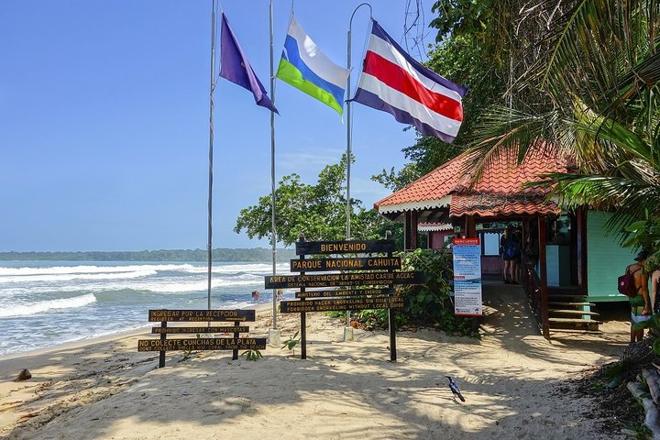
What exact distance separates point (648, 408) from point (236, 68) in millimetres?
7578

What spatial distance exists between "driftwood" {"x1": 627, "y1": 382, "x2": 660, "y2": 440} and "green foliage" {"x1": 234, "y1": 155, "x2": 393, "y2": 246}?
15543 millimetres

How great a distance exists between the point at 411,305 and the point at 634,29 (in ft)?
23.3

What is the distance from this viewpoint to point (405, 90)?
8.88m

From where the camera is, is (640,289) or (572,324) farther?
(572,324)

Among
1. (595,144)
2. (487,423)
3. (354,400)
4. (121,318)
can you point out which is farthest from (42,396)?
(121,318)

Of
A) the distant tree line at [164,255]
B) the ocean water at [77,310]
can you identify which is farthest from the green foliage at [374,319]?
the distant tree line at [164,255]

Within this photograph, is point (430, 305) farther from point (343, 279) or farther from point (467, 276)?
point (343, 279)

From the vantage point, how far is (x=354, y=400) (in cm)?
557

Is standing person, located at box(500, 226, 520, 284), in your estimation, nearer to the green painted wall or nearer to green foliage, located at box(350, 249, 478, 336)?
the green painted wall

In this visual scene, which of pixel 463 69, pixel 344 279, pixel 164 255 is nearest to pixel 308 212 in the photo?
pixel 463 69

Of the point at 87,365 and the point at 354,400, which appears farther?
the point at 87,365

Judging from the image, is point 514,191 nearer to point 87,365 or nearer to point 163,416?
point 163,416

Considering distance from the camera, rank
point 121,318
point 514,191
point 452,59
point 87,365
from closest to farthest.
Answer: point 87,365
point 514,191
point 452,59
point 121,318

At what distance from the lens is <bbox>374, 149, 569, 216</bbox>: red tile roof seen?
9.83 m
